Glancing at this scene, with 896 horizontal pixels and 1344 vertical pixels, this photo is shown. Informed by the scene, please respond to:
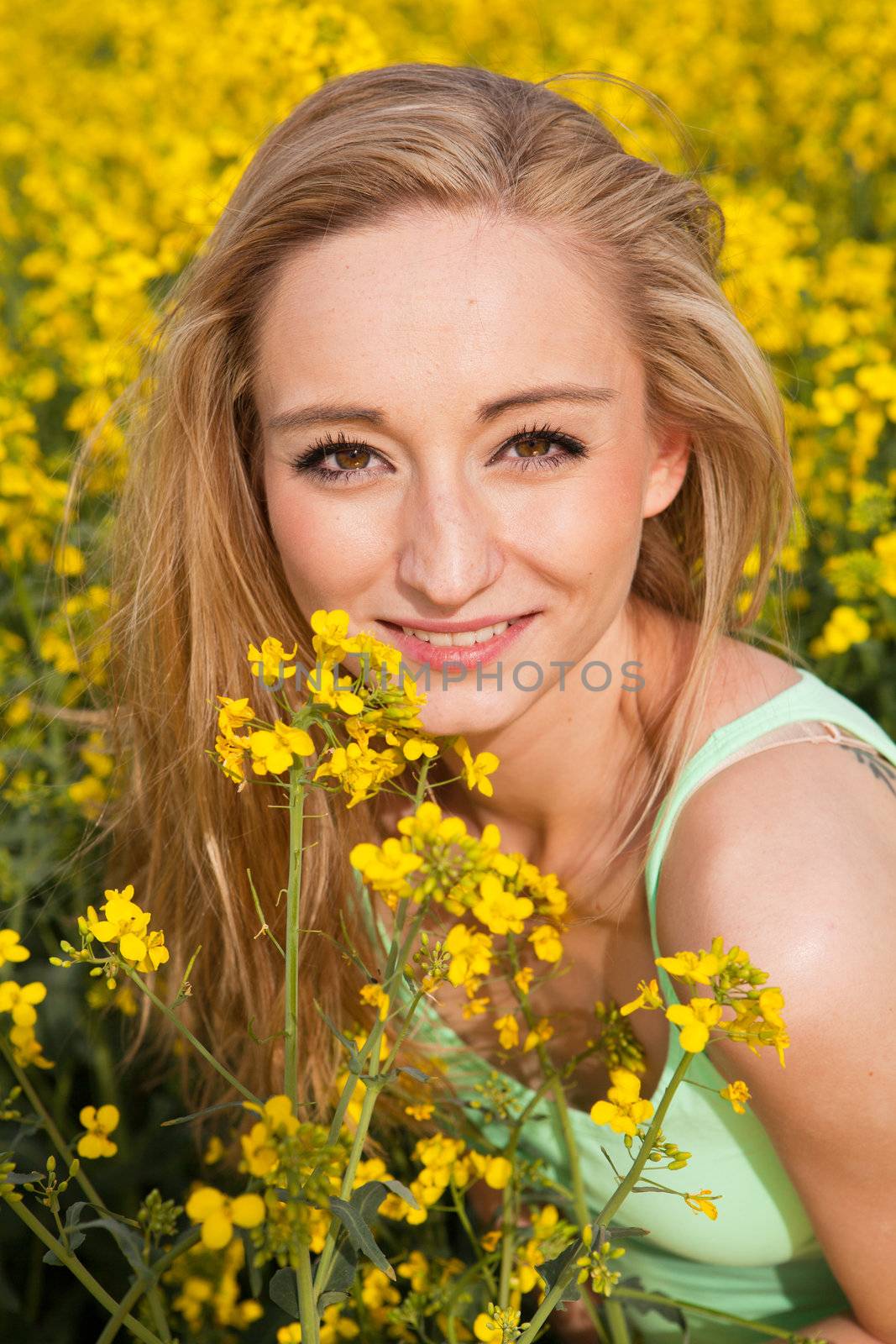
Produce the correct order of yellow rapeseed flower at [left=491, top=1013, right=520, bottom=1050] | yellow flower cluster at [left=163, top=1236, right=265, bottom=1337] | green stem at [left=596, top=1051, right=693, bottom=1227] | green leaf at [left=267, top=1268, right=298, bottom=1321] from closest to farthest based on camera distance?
green stem at [left=596, top=1051, right=693, bottom=1227]
green leaf at [left=267, top=1268, right=298, bottom=1321]
yellow rapeseed flower at [left=491, top=1013, right=520, bottom=1050]
yellow flower cluster at [left=163, top=1236, right=265, bottom=1337]

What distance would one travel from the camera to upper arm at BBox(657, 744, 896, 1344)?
129 centimetres

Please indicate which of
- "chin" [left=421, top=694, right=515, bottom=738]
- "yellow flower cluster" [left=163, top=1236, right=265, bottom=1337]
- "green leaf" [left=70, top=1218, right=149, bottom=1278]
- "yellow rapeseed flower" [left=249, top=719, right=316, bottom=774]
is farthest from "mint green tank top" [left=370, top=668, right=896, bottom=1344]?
"yellow rapeseed flower" [left=249, top=719, right=316, bottom=774]

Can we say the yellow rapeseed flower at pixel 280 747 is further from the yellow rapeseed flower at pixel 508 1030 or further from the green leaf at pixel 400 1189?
the yellow rapeseed flower at pixel 508 1030

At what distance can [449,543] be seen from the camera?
4.28 feet

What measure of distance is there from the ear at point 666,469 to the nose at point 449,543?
37 centimetres

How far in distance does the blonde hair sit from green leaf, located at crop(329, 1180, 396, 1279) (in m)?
0.74

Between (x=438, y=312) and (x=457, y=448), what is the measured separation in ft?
0.46

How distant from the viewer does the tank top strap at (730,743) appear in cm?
154

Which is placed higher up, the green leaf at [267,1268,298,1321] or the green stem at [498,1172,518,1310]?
the green leaf at [267,1268,298,1321]

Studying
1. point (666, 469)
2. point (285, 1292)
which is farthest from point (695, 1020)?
point (666, 469)

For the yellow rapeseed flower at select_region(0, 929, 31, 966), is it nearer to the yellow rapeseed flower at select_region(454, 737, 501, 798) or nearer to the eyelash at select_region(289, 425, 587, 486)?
the yellow rapeseed flower at select_region(454, 737, 501, 798)

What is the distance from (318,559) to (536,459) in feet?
0.89

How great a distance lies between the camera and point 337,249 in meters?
1.44

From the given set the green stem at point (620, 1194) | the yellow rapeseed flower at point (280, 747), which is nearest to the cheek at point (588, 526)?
the yellow rapeseed flower at point (280, 747)
